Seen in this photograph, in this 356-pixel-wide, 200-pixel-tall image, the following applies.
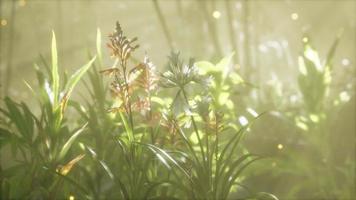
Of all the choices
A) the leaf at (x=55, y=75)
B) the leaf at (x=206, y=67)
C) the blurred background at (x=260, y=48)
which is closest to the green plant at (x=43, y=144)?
the leaf at (x=55, y=75)

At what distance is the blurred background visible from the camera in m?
2.40

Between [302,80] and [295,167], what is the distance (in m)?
0.45

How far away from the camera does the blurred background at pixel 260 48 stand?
7.87ft

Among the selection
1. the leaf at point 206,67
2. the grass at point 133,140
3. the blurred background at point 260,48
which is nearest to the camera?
the grass at point 133,140

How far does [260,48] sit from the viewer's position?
984 cm

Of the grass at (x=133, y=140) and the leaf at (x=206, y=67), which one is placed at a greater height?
the leaf at (x=206, y=67)

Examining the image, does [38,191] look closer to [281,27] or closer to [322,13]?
[322,13]

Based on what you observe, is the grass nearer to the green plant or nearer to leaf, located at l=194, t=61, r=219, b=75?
the green plant

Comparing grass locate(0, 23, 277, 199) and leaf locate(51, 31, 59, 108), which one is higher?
leaf locate(51, 31, 59, 108)

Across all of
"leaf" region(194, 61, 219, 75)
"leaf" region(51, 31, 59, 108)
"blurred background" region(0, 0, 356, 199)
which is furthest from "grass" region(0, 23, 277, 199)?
"leaf" region(194, 61, 219, 75)

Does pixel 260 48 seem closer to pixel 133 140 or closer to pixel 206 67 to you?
pixel 206 67

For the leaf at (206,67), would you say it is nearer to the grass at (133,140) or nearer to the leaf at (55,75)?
the grass at (133,140)

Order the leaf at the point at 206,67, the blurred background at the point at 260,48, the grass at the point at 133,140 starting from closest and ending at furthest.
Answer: the grass at the point at 133,140
the leaf at the point at 206,67
the blurred background at the point at 260,48

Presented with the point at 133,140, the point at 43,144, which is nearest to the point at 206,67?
the point at 133,140
